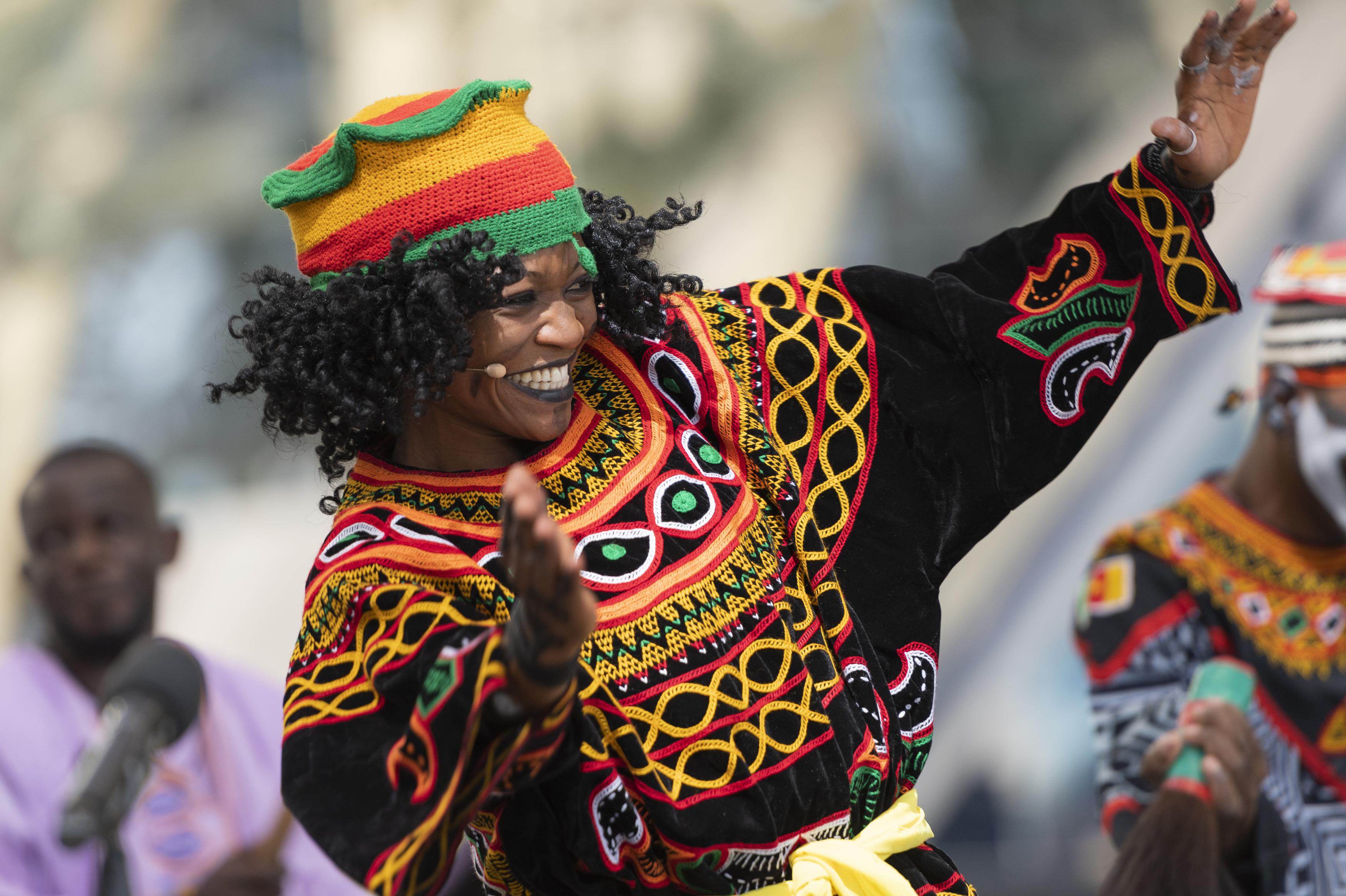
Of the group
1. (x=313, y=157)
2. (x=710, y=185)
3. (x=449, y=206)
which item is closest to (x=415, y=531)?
(x=449, y=206)

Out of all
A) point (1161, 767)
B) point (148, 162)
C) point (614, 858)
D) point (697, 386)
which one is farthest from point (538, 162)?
point (148, 162)

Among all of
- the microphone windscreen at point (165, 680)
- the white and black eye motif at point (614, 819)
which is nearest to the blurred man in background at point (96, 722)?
the microphone windscreen at point (165, 680)

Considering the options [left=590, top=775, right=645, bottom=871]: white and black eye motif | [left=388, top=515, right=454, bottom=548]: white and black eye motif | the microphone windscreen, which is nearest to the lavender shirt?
the microphone windscreen

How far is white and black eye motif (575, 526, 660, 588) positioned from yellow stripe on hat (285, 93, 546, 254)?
0.49 meters

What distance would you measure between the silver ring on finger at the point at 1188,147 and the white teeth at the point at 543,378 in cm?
90

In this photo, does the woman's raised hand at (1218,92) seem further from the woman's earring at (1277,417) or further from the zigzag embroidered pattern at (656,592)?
the woman's earring at (1277,417)

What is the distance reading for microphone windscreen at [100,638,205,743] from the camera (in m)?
1.80

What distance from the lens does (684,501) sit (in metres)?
1.82

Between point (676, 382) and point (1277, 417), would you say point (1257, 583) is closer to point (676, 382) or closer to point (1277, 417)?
point (1277, 417)

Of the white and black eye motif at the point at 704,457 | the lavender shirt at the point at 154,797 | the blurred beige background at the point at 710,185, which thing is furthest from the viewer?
the blurred beige background at the point at 710,185

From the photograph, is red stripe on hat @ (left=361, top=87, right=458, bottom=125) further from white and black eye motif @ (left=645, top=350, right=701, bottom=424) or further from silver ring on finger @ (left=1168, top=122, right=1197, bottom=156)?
silver ring on finger @ (left=1168, top=122, right=1197, bottom=156)

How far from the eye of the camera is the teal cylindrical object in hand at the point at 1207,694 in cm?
346

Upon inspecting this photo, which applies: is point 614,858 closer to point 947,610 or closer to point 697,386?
point 697,386

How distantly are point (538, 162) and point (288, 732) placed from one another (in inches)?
29.9
